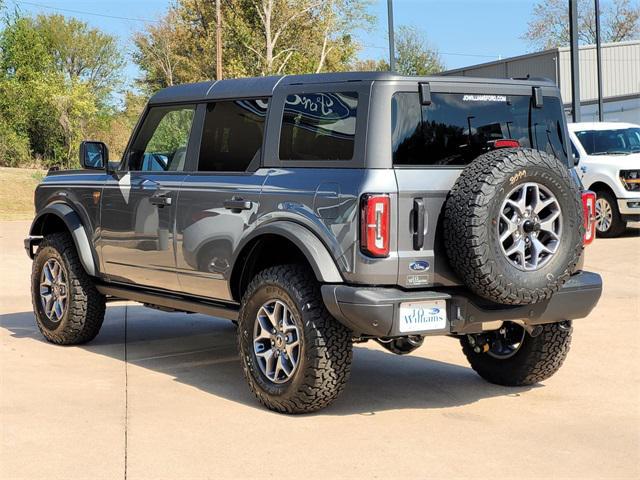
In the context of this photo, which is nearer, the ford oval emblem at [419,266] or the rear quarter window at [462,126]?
the ford oval emblem at [419,266]

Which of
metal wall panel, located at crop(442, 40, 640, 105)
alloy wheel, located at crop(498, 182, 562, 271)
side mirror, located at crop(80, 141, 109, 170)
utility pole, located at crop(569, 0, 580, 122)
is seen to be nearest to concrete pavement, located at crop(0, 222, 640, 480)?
alloy wheel, located at crop(498, 182, 562, 271)

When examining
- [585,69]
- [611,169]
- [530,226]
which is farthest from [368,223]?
[585,69]

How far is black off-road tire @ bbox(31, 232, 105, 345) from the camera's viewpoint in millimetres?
8266

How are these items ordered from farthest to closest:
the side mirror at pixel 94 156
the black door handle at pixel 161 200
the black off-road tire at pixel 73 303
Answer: the black off-road tire at pixel 73 303 < the side mirror at pixel 94 156 < the black door handle at pixel 161 200

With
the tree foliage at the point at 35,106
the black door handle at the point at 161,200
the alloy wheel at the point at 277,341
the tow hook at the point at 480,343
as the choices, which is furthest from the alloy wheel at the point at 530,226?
the tree foliage at the point at 35,106

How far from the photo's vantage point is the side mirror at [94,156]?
26.4 feet

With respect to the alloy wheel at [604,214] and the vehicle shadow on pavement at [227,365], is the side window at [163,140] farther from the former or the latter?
the alloy wheel at [604,214]

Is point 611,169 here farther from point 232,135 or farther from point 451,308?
point 451,308

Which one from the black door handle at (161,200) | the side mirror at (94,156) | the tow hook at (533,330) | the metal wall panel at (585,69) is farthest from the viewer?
the metal wall panel at (585,69)

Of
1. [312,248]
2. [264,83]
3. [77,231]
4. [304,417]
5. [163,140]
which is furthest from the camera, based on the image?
[77,231]

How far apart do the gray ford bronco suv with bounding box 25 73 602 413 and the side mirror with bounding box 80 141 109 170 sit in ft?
2.46

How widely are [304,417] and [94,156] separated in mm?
2972

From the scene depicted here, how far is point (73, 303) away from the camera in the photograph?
8.26 meters

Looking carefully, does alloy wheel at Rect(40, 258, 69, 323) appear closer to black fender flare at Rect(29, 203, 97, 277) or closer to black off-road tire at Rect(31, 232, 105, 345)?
black off-road tire at Rect(31, 232, 105, 345)
